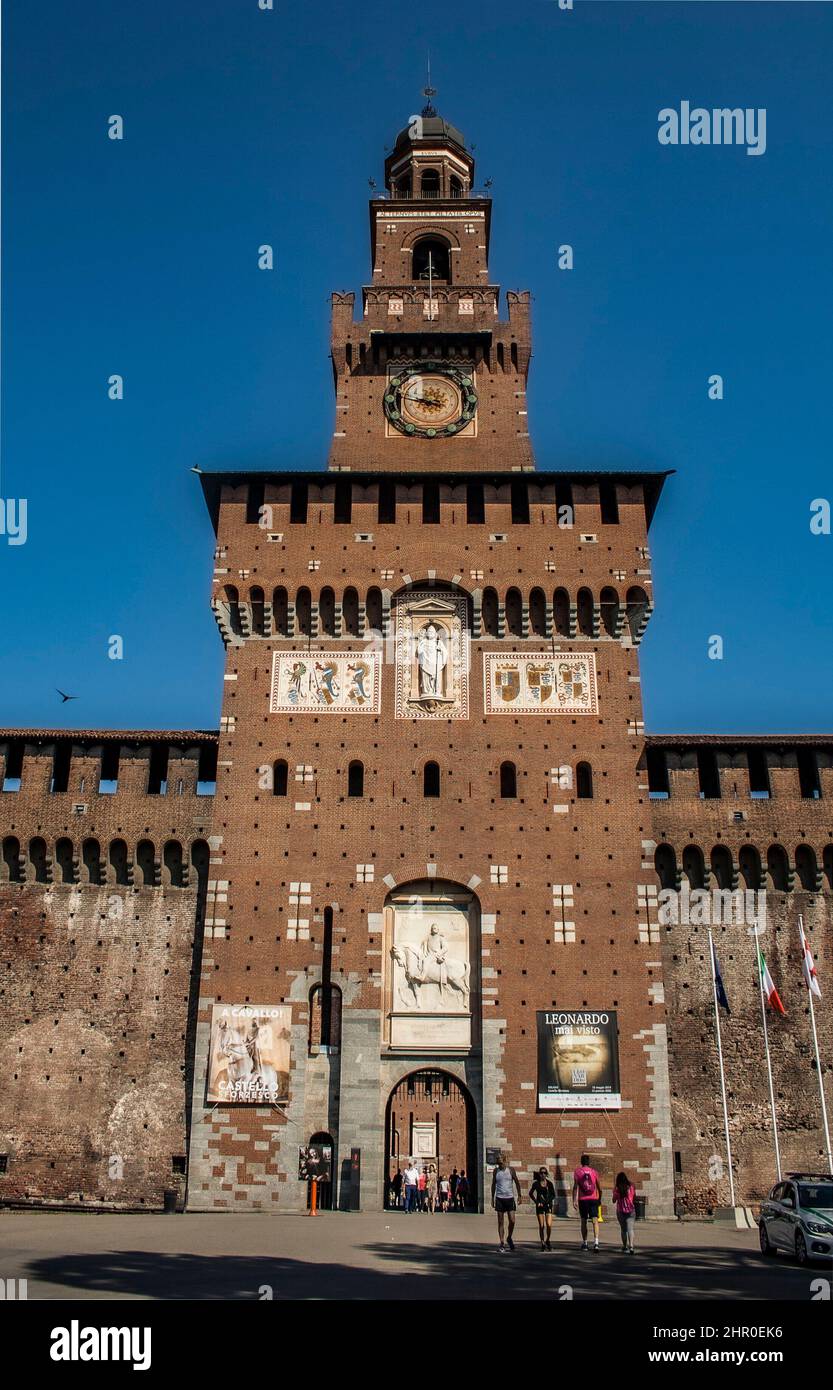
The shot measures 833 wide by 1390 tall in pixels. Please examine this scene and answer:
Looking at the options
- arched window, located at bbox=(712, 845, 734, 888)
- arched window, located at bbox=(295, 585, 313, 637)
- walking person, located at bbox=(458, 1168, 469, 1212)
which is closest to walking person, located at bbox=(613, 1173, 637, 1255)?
walking person, located at bbox=(458, 1168, 469, 1212)

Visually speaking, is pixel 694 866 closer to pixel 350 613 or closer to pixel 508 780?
pixel 508 780

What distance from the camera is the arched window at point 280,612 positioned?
108 feet

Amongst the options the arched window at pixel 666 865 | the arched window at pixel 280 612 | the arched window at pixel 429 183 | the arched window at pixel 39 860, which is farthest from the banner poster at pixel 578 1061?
the arched window at pixel 429 183

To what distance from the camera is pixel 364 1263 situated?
16.5 metres

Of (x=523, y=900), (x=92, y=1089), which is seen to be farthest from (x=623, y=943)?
(x=92, y=1089)

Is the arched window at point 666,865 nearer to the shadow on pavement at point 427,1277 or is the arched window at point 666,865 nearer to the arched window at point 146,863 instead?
the shadow on pavement at point 427,1277

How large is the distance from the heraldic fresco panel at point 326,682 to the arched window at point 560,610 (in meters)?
5.15

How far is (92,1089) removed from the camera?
29781 mm

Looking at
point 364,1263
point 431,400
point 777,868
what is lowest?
point 364,1263

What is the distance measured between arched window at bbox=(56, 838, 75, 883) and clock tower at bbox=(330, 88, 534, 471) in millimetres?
13905

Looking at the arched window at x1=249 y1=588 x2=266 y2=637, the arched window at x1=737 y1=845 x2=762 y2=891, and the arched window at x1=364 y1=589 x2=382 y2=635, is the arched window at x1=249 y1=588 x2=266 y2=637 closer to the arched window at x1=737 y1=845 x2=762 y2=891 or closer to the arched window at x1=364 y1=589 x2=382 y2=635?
the arched window at x1=364 y1=589 x2=382 y2=635

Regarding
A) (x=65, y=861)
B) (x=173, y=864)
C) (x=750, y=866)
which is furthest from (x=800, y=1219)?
(x=65, y=861)

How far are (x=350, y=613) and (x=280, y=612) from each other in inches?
78.8
